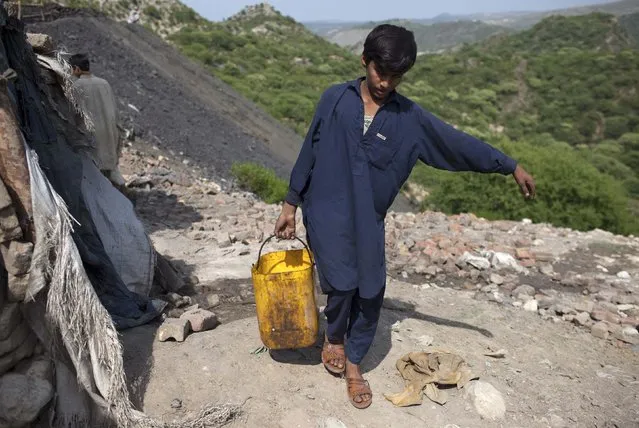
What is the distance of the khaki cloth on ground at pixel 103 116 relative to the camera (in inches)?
162

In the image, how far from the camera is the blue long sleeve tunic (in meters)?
2.30

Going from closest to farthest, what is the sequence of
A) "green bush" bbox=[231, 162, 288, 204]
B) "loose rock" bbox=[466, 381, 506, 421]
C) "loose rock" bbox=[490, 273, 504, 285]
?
1. "loose rock" bbox=[466, 381, 506, 421]
2. "loose rock" bbox=[490, 273, 504, 285]
3. "green bush" bbox=[231, 162, 288, 204]

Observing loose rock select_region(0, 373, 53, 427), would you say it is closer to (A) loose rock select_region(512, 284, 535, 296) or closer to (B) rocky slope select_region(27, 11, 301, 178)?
(A) loose rock select_region(512, 284, 535, 296)

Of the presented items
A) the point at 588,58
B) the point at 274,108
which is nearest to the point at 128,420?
the point at 274,108

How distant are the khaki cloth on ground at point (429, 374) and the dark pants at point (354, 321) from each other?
267 mm

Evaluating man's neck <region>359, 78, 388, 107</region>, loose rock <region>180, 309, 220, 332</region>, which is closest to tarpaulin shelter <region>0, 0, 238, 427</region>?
loose rock <region>180, 309, 220, 332</region>

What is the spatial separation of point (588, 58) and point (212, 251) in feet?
150

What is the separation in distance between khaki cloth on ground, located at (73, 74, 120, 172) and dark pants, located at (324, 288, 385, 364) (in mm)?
2450

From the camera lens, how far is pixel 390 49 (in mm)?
2125

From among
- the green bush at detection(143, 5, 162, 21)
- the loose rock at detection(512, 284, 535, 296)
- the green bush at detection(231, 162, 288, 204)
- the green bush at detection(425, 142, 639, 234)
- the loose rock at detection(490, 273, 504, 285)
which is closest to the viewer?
the loose rock at detection(512, 284, 535, 296)

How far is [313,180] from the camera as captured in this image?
7.92ft

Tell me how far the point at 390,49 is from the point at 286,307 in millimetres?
1214

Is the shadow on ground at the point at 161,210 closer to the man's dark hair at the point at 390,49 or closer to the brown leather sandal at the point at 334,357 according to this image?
the brown leather sandal at the point at 334,357

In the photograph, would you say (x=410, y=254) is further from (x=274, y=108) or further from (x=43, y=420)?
(x=274, y=108)
